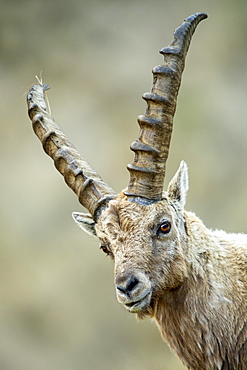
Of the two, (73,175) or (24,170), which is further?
(24,170)

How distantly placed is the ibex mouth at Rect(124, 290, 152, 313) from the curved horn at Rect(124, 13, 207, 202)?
0.93 metres

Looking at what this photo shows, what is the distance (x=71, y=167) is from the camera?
5.35m

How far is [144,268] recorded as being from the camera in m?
4.54

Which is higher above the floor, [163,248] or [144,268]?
[163,248]

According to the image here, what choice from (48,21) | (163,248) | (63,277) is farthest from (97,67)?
(163,248)

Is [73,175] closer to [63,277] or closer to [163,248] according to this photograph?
[163,248]

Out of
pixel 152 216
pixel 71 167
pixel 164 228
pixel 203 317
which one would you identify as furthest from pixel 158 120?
pixel 203 317

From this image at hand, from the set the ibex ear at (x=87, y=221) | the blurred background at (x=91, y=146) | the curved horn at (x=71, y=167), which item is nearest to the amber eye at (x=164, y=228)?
the curved horn at (x=71, y=167)

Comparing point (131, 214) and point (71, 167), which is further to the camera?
point (71, 167)

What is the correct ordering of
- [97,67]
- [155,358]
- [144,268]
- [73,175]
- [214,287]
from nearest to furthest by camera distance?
[144,268]
[214,287]
[73,175]
[155,358]
[97,67]

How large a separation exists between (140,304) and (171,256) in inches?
21.6

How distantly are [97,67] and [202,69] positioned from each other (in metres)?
2.49

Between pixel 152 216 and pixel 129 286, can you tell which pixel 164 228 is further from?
pixel 129 286

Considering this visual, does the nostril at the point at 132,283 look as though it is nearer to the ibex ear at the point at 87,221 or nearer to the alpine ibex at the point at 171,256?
the alpine ibex at the point at 171,256
